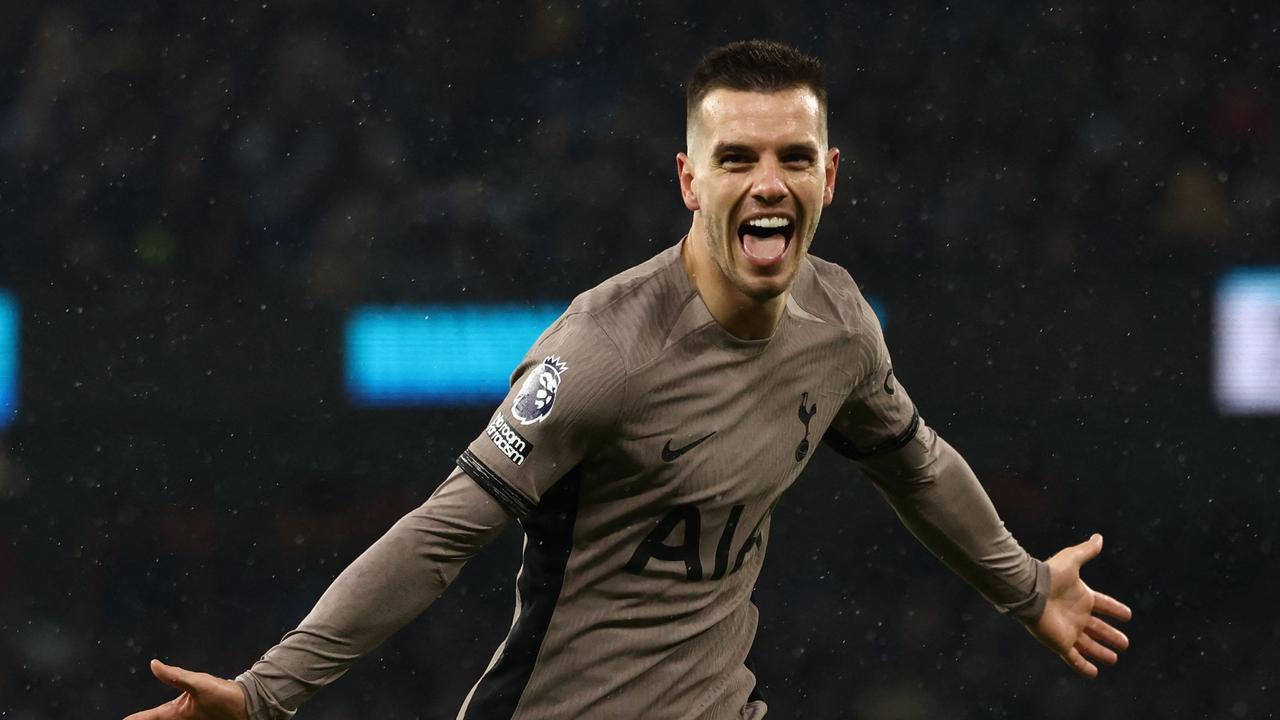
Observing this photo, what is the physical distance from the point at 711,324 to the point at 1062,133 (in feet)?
12.7

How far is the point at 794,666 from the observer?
18.9ft

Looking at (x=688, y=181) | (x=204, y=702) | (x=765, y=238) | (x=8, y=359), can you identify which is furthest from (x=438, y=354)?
(x=204, y=702)

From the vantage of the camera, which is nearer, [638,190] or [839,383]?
[839,383]

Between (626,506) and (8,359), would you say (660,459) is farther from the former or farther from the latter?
(8,359)

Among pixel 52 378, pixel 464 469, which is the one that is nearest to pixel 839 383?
pixel 464 469

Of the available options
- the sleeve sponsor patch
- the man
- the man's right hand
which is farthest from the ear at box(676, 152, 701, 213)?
the man's right hand

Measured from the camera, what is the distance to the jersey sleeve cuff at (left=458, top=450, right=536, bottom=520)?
7.86 feet

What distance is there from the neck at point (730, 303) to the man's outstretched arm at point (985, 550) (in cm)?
48

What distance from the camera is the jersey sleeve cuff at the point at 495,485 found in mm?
2395

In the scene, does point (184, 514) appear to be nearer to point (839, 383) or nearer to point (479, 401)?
point (479, 401)

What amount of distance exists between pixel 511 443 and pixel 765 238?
1.65ft

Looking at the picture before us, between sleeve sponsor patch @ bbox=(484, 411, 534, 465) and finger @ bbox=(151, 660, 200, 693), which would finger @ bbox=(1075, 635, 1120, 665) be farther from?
finger @ bbox=(151, 660, 200, 693)

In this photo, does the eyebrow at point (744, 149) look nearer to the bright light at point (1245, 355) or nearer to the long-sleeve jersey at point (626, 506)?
the long-sleeve jersey at point (626, 506)

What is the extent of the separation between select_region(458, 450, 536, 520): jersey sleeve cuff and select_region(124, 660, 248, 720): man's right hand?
0.44 m
